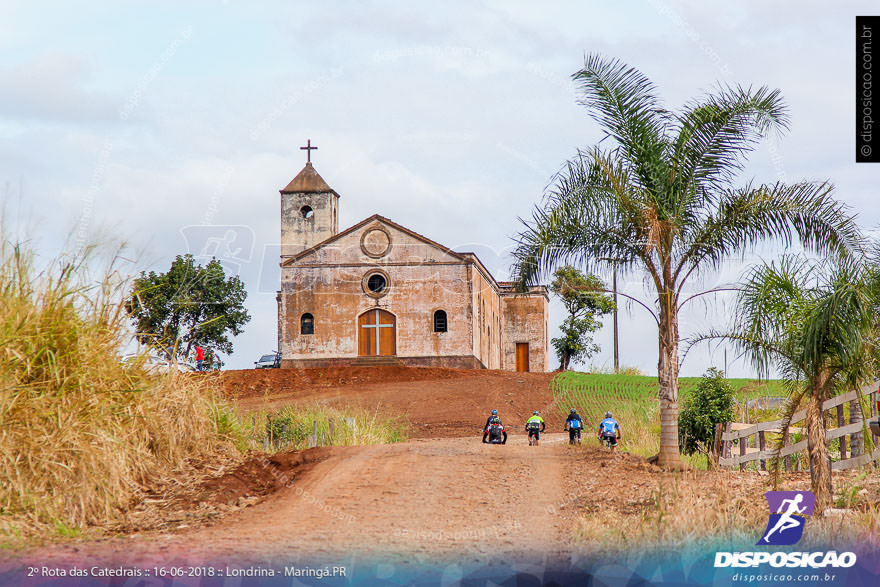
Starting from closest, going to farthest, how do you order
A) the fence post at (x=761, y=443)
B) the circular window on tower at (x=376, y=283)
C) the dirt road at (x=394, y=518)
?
the dirt road at (x=394, y=518), the fence post at (x=761, y=443), the circular window on tower at (x=376, y=283)

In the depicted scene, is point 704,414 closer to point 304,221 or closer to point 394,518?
point 394,518

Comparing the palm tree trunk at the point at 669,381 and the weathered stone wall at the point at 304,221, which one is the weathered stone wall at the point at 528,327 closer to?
the weathered stone wall at the point at 304,221

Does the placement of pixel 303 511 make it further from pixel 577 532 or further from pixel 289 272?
pixel 289 272

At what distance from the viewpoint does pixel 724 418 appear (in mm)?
21219

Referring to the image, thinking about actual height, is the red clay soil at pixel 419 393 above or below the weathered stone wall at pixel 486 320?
below

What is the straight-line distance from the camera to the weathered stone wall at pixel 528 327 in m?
53.5

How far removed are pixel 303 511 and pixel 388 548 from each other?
7.40 feet

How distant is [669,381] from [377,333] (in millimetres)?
27128

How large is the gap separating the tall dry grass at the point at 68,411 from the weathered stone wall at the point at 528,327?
1640 inches

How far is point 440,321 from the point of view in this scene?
41531 mm

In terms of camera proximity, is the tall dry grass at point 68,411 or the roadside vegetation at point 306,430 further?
the roadside vegetation at point 306,430

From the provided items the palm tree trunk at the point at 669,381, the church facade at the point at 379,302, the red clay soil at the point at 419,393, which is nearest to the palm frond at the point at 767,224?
the palm tree trunk at the point at 669,381

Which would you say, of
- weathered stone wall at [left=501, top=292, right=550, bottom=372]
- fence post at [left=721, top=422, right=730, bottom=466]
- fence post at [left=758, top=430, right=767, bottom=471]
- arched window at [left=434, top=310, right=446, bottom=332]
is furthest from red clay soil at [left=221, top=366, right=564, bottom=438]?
weathered stone wall at [left=501, top=292, right=550, bottom=372]

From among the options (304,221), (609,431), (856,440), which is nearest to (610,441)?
(609,431)
